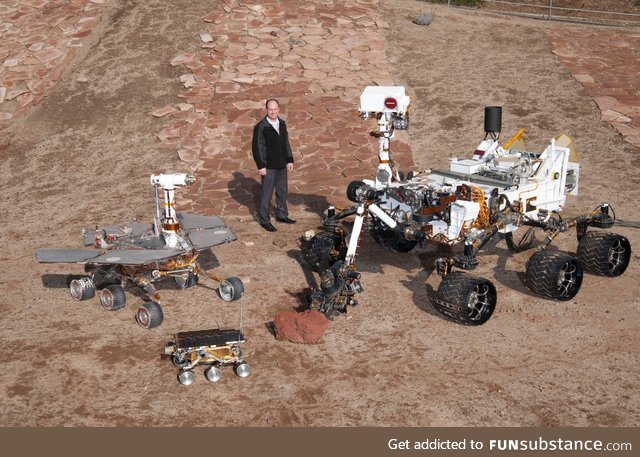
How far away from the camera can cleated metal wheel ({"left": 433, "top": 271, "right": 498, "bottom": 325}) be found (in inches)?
379

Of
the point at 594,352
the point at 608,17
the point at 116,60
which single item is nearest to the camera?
the point at 594,352

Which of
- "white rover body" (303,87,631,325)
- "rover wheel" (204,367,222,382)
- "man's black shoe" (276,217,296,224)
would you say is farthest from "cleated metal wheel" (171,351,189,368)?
"man's black shoe" (276,217,296,224)

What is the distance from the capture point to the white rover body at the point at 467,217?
992 cm

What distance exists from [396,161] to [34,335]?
8.30 m

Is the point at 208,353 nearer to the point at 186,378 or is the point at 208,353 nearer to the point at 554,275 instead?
the point at 186,378

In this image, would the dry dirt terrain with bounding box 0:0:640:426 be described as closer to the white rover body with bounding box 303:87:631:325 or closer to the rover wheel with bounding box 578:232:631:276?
the rover wheel with bounding box 578:232:631:276

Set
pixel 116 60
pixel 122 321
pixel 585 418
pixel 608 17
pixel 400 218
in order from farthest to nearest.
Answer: pixel 608 17, pixel 116 60, pixel 400 218, pixel 122 321, pixel 585 418

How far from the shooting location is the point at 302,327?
9500mm

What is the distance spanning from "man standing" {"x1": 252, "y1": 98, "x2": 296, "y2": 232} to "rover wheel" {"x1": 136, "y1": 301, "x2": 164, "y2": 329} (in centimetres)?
366

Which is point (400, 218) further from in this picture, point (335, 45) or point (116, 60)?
point (116, 60)

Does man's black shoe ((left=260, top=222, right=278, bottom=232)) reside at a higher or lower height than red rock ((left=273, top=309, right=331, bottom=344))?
lower

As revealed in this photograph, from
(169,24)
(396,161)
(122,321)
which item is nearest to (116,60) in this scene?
(169,24)

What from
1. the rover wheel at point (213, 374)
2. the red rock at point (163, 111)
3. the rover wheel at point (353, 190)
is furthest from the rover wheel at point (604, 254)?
the red rock at point (163, 111)

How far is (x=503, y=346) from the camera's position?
9.49 m
